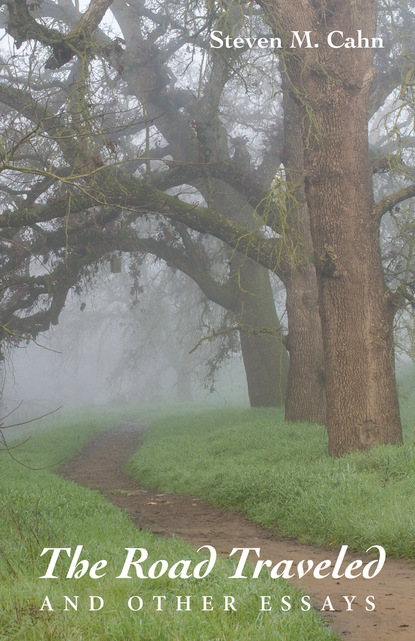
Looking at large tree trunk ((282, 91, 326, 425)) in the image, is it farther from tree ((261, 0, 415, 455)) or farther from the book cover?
tree ((261, 0, 415, 455))

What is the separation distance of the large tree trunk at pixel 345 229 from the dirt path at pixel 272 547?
7.87 ft

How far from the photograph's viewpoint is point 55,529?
600 centimetres

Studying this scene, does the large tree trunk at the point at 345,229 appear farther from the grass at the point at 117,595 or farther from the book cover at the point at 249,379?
the grass at the point at 117,595

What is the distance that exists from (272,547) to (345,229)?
15.3 feet

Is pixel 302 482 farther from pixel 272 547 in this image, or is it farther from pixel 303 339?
pixel 303 339

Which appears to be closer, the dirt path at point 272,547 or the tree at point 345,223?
the dirt path at point 272,547

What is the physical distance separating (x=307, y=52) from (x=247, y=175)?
637 centimetres

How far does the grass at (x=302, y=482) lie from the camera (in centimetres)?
636

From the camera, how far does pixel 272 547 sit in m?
6.59

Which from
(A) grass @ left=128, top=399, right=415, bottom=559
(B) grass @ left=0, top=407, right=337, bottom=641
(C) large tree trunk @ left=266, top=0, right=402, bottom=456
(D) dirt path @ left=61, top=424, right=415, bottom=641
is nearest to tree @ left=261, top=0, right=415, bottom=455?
(C) large tree trunk @ left=266, top=0, right=402, bottom=456

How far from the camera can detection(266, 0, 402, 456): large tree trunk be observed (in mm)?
9008

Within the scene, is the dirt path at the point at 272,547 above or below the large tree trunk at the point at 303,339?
below

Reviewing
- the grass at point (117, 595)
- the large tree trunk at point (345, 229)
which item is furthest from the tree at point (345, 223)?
the grass at point (117, 595)

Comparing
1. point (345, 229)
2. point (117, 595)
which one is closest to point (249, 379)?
point (345, 229)
